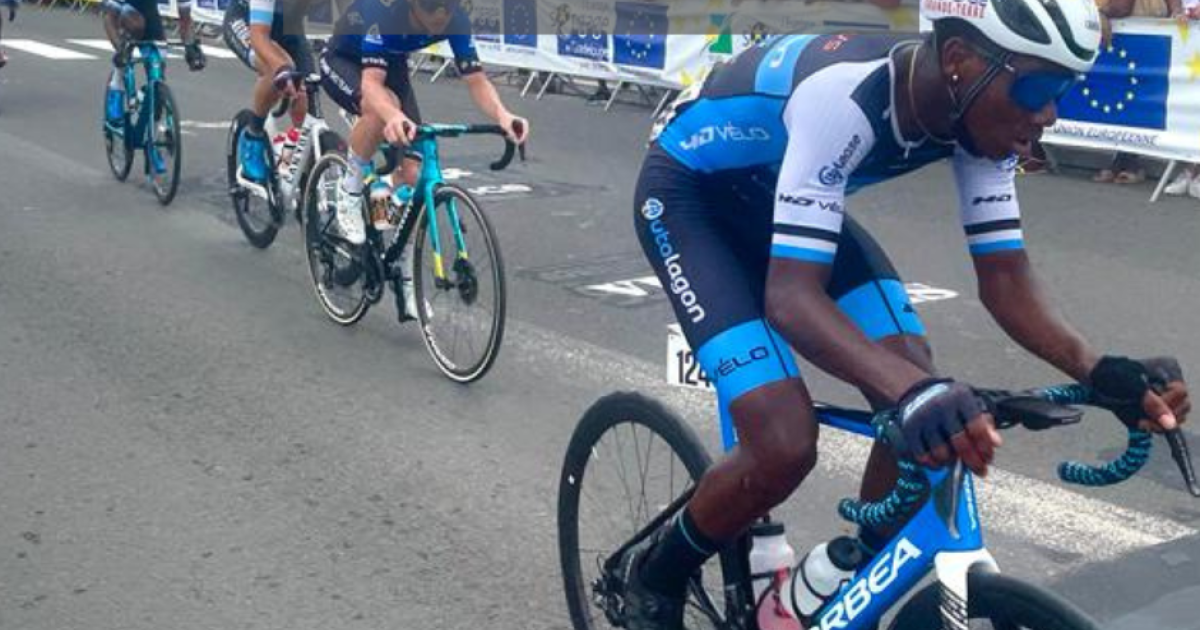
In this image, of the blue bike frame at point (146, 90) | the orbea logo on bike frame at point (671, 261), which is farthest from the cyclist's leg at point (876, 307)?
the blue bike frame at point (146, 90)

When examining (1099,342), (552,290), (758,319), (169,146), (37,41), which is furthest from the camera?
(37,41)

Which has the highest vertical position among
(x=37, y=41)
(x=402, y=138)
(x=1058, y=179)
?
(x=402, y=138)

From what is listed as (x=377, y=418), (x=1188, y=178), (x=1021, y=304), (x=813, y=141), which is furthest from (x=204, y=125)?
(x=813, y=141)

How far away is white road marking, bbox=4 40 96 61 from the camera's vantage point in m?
20.6

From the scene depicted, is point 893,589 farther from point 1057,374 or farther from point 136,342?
point 136,342

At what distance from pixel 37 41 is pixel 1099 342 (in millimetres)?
18847

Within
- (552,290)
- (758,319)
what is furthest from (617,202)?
(758,319)

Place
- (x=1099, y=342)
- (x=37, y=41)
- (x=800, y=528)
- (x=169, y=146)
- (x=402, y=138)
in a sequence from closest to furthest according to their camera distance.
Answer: (x=800, y=528), (x=402, y=138), (x=1099, y=342), (x=169, y=146), (x=37, y=41)

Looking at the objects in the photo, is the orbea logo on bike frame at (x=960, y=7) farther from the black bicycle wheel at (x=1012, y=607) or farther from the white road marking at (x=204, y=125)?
the white road marking at (x=204, y=125)

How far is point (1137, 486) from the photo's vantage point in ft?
18.6

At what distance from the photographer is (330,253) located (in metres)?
7.71

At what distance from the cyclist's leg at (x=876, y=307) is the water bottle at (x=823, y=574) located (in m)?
0.21

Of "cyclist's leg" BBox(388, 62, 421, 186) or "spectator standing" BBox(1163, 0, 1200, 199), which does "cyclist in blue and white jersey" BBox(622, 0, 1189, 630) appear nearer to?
"cyclist's leg" BBox(388, 62, 421, 186)

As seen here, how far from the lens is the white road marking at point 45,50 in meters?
20.6
